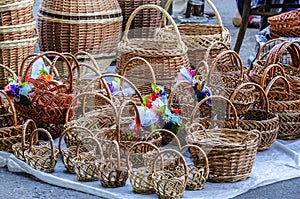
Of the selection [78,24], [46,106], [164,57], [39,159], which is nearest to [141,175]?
[39,159]

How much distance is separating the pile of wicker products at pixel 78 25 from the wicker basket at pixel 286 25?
112cm

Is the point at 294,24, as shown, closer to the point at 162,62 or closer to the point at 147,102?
the point at 162,62

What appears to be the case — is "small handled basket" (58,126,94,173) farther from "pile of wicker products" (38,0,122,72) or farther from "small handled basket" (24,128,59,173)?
"pile of wicker products" (38,0,122,72)

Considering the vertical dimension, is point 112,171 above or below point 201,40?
below

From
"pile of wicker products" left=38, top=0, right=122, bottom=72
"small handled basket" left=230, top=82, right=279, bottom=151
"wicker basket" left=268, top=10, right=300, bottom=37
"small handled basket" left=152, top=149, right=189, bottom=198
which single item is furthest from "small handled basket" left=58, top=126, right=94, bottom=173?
"wicker basket" left=268, top=10, right=300, bottom=37

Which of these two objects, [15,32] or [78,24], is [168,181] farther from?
[78,24]

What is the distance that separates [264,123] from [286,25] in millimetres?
1353

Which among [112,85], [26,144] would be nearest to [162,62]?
[112,85]

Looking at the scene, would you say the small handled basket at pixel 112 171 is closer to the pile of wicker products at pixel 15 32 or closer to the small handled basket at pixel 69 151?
the small handled basket at pixel 69 151

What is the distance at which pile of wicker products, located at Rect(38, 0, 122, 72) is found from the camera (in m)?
4.51

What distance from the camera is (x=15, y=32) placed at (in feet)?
13.6

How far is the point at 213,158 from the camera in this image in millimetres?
2871

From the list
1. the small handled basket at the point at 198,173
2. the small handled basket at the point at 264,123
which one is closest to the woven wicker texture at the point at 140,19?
the small handled basket at the point at 264,123

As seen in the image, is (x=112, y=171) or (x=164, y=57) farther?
(x=164, y=57)
